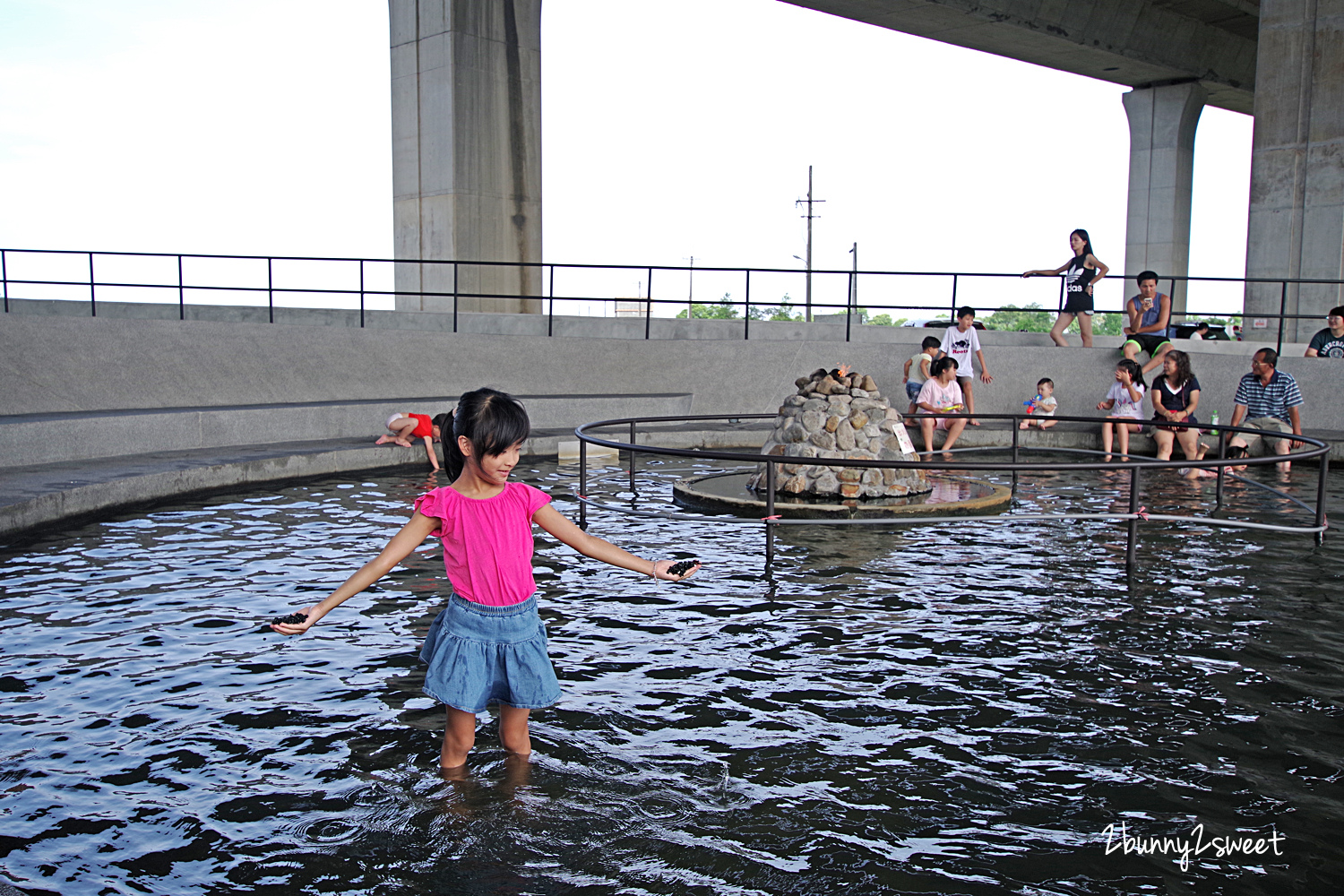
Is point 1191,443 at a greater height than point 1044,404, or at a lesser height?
lesser

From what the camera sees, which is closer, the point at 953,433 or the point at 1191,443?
the point at 1191,443

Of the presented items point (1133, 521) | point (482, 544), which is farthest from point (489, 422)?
point (1133, 521)

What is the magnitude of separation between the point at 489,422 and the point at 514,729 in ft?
4.54

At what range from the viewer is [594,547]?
4133mm

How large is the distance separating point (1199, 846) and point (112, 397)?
14231 mm

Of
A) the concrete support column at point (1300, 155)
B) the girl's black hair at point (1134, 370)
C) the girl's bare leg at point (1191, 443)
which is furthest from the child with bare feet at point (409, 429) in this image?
the concrete support column at point (1300, 155)

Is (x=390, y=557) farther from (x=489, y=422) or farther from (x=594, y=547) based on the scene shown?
(x=594, y=547)

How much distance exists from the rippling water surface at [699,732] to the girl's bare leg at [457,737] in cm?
11

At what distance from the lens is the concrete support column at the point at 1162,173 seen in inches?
1297

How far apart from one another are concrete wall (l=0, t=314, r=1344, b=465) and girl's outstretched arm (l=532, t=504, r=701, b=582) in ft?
31.9

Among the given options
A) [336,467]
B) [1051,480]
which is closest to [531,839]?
[336,467]

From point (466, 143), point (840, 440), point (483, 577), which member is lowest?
point (840, 440)

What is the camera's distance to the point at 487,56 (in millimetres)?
21375

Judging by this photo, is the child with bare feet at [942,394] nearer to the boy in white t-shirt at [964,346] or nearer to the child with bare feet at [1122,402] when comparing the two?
the boy in white t-shirt at [964,346]
